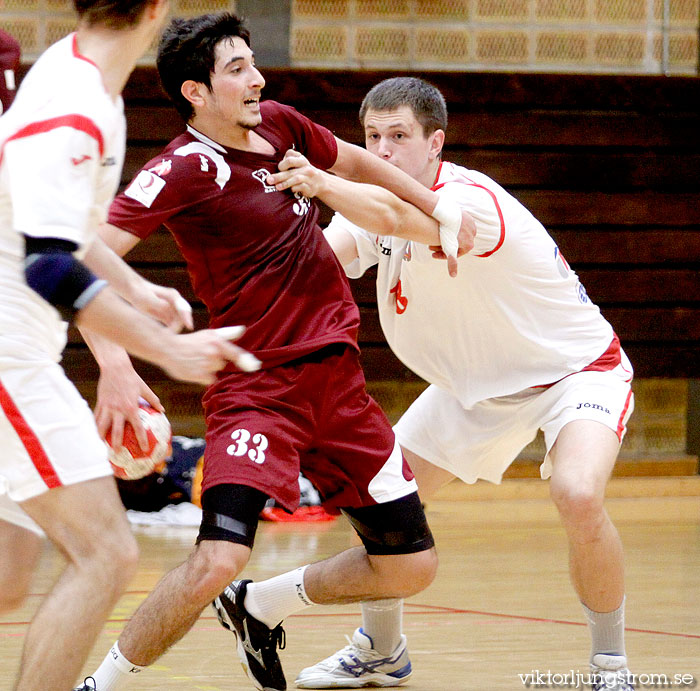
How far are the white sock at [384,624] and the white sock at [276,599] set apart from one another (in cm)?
25

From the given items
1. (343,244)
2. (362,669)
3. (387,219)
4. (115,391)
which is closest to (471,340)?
(343,244)

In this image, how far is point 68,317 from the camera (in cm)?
238

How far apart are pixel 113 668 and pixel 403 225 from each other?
1.48 metres

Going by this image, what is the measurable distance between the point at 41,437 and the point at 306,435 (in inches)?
41.6

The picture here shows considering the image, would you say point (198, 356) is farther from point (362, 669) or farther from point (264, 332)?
point (362, 669)

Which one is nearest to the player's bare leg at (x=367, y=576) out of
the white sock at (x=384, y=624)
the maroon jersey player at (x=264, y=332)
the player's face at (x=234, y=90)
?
the maroon jersey player at (x=264, y=332)

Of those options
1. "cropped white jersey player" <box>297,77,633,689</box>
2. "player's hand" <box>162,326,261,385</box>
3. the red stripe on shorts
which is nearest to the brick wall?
"cropped white jersey player" <box>297,77,633,689</box>

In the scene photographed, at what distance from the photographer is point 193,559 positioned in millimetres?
3186

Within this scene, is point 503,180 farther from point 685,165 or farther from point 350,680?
point 350,680

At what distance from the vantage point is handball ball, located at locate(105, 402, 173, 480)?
3.21 meters

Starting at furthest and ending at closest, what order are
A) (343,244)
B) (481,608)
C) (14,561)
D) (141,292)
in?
(481,608)
(343,244)
(14,561)
(141,292)

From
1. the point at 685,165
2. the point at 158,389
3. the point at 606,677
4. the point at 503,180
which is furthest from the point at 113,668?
the point at 685,165

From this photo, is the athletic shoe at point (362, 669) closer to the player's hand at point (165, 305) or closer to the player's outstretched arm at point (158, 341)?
the player's hand at point (165, 305)

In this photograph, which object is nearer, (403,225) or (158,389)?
(403,225)
